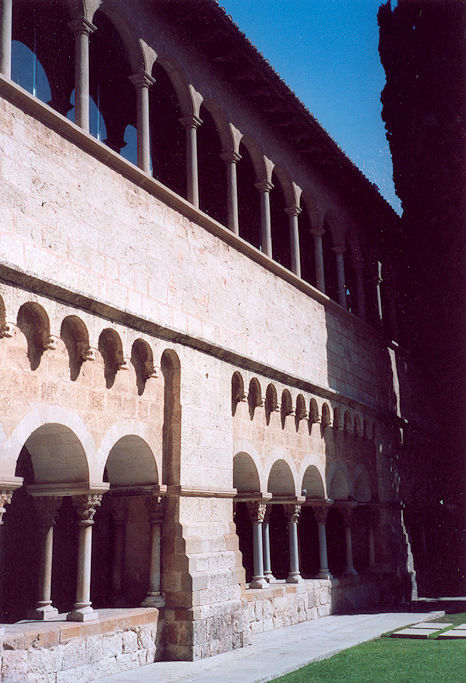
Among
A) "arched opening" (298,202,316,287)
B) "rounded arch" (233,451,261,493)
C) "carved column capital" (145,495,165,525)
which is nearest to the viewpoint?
"carved column capital" (145,495,165,525)

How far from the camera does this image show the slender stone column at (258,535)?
939 centimetres

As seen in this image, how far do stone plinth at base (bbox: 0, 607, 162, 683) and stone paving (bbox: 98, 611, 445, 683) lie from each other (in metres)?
0.15

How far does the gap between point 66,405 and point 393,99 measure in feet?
40.1

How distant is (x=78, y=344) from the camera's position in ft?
21.5

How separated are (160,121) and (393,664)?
7465 millimetres

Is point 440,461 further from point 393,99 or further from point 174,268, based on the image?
point 174,268

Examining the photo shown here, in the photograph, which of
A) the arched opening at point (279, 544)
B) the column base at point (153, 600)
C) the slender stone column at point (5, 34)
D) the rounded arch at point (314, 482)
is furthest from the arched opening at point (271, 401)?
the slender stone column at point (5, 34)

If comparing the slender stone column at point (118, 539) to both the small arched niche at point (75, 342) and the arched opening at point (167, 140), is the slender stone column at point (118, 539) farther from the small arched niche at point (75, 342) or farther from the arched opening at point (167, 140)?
the arched opening at point (167, 140)

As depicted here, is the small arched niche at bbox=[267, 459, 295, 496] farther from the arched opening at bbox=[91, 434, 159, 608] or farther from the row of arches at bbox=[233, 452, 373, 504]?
the arched opening at bbox=[91, 434, 159, 608]

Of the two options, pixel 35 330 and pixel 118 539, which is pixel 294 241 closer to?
pixel 118 539

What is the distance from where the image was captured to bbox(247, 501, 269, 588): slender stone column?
30.8 feet

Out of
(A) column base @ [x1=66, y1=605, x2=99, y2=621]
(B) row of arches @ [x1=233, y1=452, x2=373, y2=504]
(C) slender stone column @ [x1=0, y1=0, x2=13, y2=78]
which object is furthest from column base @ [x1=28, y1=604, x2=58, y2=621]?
(C) slender stone column @ [x1=0, y1=0, x2=13, y2=78]

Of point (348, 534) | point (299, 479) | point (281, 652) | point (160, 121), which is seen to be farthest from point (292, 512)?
point (160, 121)

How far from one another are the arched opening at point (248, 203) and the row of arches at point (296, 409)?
127 inches
